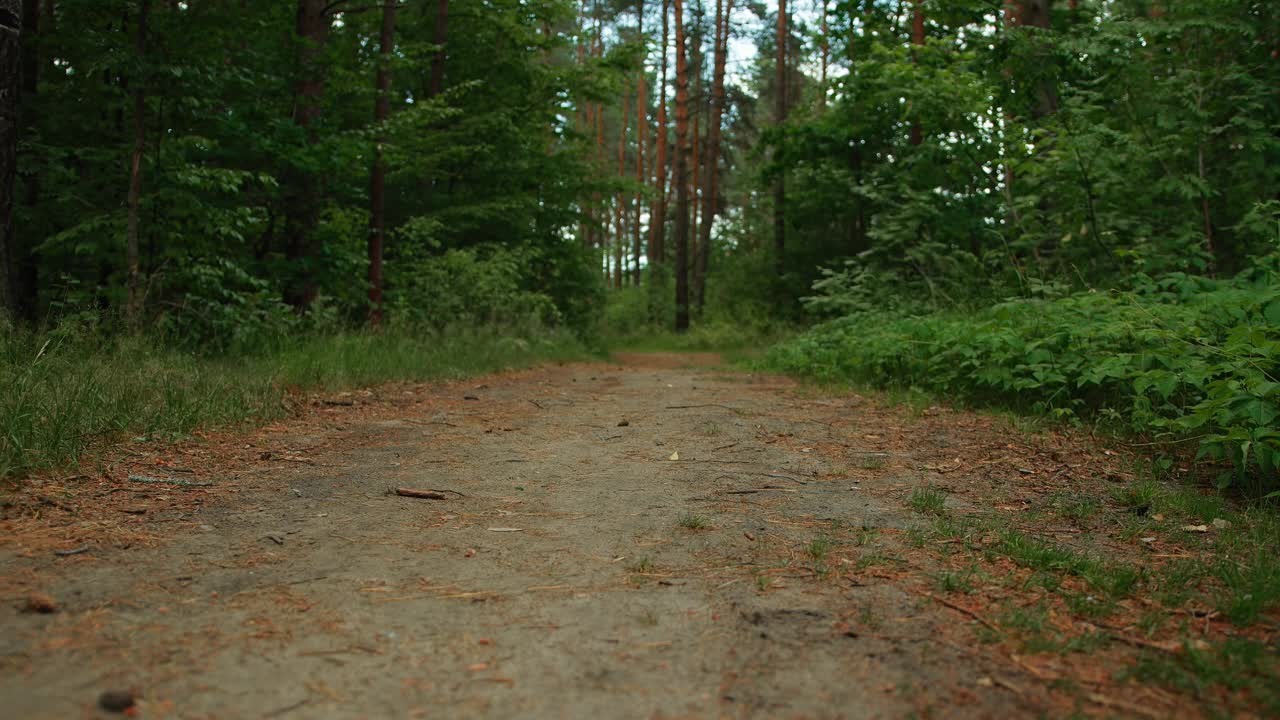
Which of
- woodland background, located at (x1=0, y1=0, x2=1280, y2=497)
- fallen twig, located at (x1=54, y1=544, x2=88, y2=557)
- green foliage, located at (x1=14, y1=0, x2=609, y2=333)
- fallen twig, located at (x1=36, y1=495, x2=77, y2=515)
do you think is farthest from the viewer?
green foliage, located at (x1=14, y1=0, x2=609, y2=333)

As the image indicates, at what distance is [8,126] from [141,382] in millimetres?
3091

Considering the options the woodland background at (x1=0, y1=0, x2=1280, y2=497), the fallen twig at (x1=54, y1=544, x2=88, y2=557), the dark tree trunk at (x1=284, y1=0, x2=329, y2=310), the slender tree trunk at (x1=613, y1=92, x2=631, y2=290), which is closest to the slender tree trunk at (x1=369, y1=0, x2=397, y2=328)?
the woodland background at (x1=0, y1=0, x2=1280, y2=497)

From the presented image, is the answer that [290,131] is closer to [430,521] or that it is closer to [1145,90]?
[430,521]

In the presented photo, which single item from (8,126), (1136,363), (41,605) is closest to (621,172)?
(8,126)

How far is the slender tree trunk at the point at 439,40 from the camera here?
50.1 ft

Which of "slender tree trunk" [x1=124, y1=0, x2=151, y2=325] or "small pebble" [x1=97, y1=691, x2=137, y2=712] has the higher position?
"slender tree trunk" [x1=124, y1=0, x2=151, y2=325]

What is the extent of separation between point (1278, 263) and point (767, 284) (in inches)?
646

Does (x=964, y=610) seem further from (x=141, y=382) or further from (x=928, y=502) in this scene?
(x=141, y=382)

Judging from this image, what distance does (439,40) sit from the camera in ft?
50.2

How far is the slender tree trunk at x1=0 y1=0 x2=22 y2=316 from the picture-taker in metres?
6.24

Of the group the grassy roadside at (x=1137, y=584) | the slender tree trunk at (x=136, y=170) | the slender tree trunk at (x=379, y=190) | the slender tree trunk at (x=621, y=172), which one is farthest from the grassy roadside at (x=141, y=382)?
the slender tree trunk at (x=621, y=172)

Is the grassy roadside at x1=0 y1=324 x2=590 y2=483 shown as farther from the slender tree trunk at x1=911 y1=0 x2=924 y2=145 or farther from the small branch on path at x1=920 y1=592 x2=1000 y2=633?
the slender tree trunk at x1=911 y1=0 x2=924 y2=145

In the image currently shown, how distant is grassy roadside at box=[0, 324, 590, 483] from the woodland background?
0.03 metres

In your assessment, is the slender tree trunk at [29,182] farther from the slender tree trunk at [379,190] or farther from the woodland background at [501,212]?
→ the slender tree trunk at [379,190]
